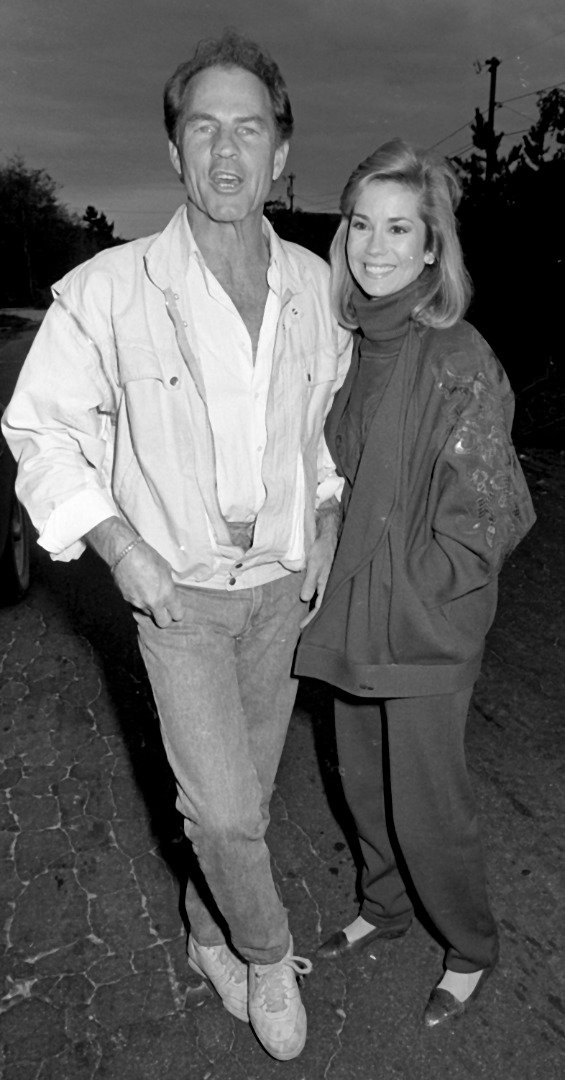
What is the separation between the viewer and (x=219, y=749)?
7.71 ft

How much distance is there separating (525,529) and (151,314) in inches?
42.0

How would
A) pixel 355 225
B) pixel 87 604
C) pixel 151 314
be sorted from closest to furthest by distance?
pixel 151 314 < pixel 355 225 < pixel 87 604

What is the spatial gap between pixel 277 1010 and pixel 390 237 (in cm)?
207

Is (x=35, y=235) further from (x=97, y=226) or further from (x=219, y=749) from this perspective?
(x=219, y=749)

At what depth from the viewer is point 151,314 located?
227cm

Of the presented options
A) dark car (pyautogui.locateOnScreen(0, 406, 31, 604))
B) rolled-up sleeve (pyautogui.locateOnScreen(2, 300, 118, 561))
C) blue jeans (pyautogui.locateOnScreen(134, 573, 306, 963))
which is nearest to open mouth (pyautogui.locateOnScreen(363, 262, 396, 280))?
rolled-up sleeve (pyautogui.locateOnScreen(2, 300, 118, 561))

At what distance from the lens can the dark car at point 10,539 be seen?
527cm

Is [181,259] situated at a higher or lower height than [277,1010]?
higher

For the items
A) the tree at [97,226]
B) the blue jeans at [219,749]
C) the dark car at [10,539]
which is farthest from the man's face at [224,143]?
the tree at [97,226]

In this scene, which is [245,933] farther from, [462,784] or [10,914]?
[10,914]

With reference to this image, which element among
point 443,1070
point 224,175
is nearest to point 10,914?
point 443,1070

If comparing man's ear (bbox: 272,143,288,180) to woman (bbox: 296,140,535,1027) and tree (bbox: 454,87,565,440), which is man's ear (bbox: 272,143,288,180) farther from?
tree (bbox: 454,87,565,440)

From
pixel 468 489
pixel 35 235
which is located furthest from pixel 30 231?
pixel 468 489

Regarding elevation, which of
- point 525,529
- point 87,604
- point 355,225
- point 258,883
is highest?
point 355,225
